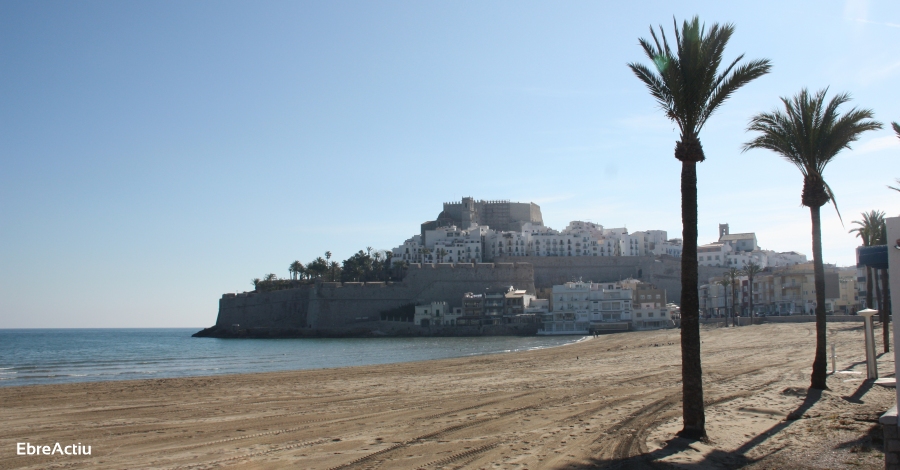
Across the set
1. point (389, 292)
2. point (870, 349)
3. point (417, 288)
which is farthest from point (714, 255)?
point (870, 349)

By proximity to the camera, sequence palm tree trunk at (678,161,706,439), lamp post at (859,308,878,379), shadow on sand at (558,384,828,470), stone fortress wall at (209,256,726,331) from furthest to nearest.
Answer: stone fortress wall at (209,256,726,331)
lamp post at (859,308,878,379)
palm tree trunk at (678,161,706,439)
shadow on sand at (558,384,828,470)

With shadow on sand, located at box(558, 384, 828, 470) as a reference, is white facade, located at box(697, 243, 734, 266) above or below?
above

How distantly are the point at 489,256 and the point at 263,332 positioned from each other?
30.9 metres

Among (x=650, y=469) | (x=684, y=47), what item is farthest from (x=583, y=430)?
(x=684, y=47)

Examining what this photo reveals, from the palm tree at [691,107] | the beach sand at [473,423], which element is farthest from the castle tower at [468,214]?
the palm tree at [691,107]

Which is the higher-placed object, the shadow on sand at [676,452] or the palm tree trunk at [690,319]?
the palm tree trunk at [690,319]

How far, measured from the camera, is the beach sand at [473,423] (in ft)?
22.4

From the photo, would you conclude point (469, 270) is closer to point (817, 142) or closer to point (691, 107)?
point (817, 142)

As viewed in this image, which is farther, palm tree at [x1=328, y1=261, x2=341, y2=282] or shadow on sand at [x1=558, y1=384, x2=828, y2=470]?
palm tree at [x1=328, y1=261, x2=341, y2=282]

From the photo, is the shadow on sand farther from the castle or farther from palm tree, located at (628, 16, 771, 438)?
the castle

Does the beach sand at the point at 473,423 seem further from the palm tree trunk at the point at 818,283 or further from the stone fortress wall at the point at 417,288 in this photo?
the stone fortress wall at the point at 417,288

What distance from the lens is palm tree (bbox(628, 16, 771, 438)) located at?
24.3 feet

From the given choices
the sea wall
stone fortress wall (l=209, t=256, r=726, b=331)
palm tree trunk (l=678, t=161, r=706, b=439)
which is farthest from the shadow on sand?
the sea wall

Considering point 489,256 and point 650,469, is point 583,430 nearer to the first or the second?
point 650,469
